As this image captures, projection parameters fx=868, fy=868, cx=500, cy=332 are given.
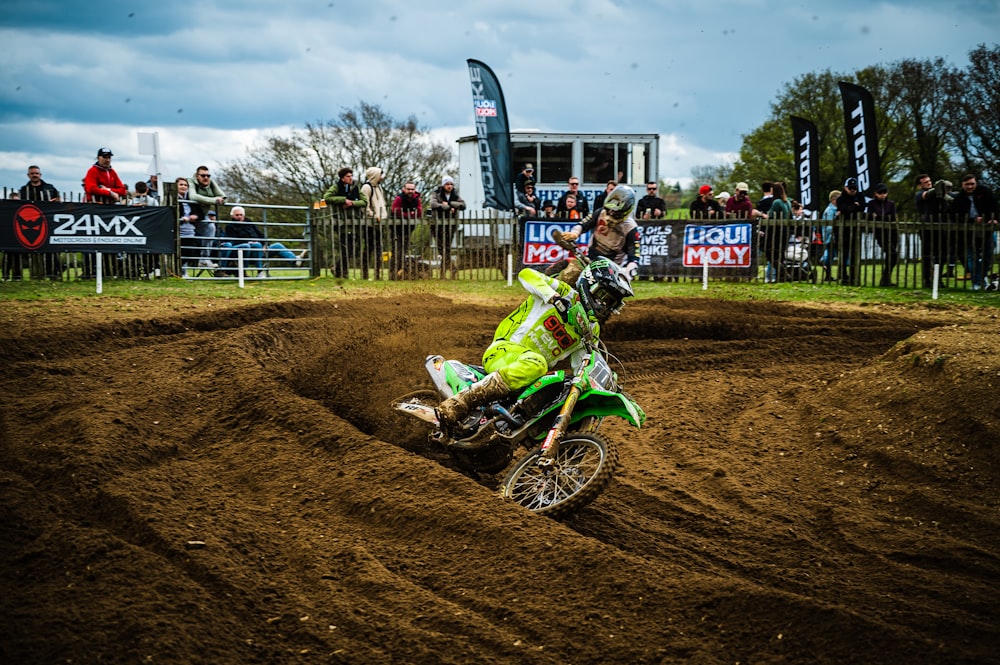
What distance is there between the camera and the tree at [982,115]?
3225 cm

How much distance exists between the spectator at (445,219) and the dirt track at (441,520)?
28.9ft

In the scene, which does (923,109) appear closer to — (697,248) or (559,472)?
(697,248)

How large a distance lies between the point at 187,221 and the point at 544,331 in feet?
43.5

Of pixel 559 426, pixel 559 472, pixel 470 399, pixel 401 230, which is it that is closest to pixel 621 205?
pixel 470 399

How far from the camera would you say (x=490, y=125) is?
73.5 ft

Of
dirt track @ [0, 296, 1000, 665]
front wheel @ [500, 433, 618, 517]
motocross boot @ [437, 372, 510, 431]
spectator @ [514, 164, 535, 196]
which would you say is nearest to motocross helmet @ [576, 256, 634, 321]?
motocross boot @ [437, 372, 510, 431]

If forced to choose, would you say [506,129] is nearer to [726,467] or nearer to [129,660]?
[726,467]

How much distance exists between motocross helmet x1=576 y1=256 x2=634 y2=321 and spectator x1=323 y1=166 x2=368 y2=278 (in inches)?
511

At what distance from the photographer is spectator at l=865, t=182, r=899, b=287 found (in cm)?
1912

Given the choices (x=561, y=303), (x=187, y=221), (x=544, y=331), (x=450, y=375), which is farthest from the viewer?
(x=187, y=221)

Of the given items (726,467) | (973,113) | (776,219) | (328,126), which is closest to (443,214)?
(776,219)

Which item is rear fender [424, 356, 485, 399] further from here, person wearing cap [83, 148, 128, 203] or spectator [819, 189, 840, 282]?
spectator [819, 189, 840, 282]

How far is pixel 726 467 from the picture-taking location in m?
7.51

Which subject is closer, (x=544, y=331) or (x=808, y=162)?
(x=544, y=331)
